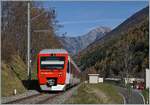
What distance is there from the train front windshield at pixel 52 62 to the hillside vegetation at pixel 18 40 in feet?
8.43

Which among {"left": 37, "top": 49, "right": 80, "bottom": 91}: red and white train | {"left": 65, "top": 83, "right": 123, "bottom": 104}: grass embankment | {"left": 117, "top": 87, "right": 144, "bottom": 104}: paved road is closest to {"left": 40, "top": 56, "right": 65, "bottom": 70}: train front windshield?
{"left": 37, "top": 49, "right": 80, "bottom": 91}: red and white train

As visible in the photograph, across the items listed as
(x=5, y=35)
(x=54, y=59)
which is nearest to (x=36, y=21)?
(x=5, y=35)

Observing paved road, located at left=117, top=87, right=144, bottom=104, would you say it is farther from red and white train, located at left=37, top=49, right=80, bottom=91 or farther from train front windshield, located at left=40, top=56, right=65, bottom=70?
train front windshield, located at left=40, top=56, right=65, bottom=70

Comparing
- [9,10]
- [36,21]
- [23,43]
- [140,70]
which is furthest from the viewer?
[140,70]

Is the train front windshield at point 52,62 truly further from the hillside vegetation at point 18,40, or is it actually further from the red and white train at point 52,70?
the hillside vegetation at point 18,40

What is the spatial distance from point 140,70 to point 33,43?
4818 cm

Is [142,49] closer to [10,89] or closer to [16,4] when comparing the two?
[16,4]

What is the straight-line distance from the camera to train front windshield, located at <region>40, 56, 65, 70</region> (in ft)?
134

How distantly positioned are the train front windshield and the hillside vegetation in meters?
2.57

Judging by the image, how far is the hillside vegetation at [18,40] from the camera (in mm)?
42094

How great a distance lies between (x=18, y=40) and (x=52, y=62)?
14.5m

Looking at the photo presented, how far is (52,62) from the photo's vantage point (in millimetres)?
40875

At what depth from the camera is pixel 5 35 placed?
45844 millimetres

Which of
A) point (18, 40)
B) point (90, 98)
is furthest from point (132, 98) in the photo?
point (90, 98)
